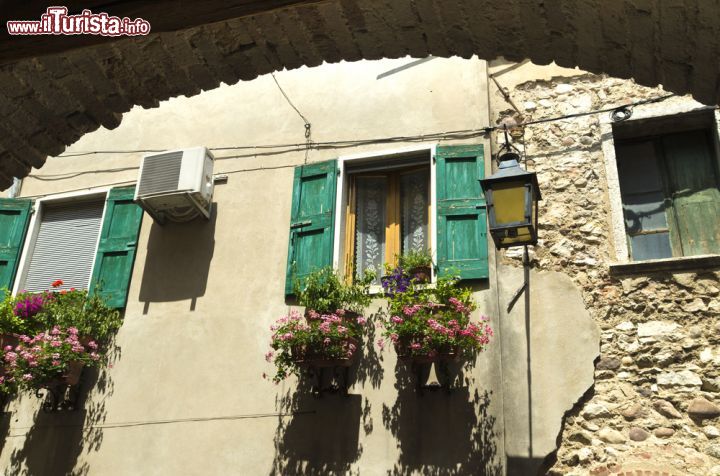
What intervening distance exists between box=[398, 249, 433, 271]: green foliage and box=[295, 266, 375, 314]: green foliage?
0.96 ft

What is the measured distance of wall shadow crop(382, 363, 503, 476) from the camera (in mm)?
5770

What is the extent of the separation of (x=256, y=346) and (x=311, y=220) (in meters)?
1.33

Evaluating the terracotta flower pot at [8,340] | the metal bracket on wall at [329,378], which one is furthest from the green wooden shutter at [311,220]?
the terracotta flower pot at [8,340]

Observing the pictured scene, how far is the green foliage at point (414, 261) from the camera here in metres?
6.48

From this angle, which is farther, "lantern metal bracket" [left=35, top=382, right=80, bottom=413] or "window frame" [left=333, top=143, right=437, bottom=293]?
"lantern metal bracket" [left=35, top=382, right=80, bottom=413]

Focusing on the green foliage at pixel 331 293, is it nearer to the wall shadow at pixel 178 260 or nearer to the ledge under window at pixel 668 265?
the wall shadow at pixel 178 260

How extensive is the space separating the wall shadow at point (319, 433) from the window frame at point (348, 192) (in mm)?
1105

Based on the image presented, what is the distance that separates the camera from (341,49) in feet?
11.7

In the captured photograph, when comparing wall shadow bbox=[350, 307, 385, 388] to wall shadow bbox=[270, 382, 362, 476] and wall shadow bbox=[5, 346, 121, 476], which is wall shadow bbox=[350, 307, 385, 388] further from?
wall shadow bbox=[5, 346, 121, 476]

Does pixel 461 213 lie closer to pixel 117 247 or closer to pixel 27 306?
pixel 117 247

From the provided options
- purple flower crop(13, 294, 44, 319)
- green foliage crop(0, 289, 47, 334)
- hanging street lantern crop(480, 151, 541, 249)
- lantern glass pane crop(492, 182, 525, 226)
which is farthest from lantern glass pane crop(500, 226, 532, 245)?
purple flower crop(13, 294, 44, 319)

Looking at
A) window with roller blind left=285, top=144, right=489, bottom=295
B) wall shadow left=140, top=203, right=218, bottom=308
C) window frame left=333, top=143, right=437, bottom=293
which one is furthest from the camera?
wall shadow left=140, top=203, right=218, bottom=308

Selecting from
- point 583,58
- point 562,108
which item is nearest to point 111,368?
point 562,108

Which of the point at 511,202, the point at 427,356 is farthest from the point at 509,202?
the point at 427,356
